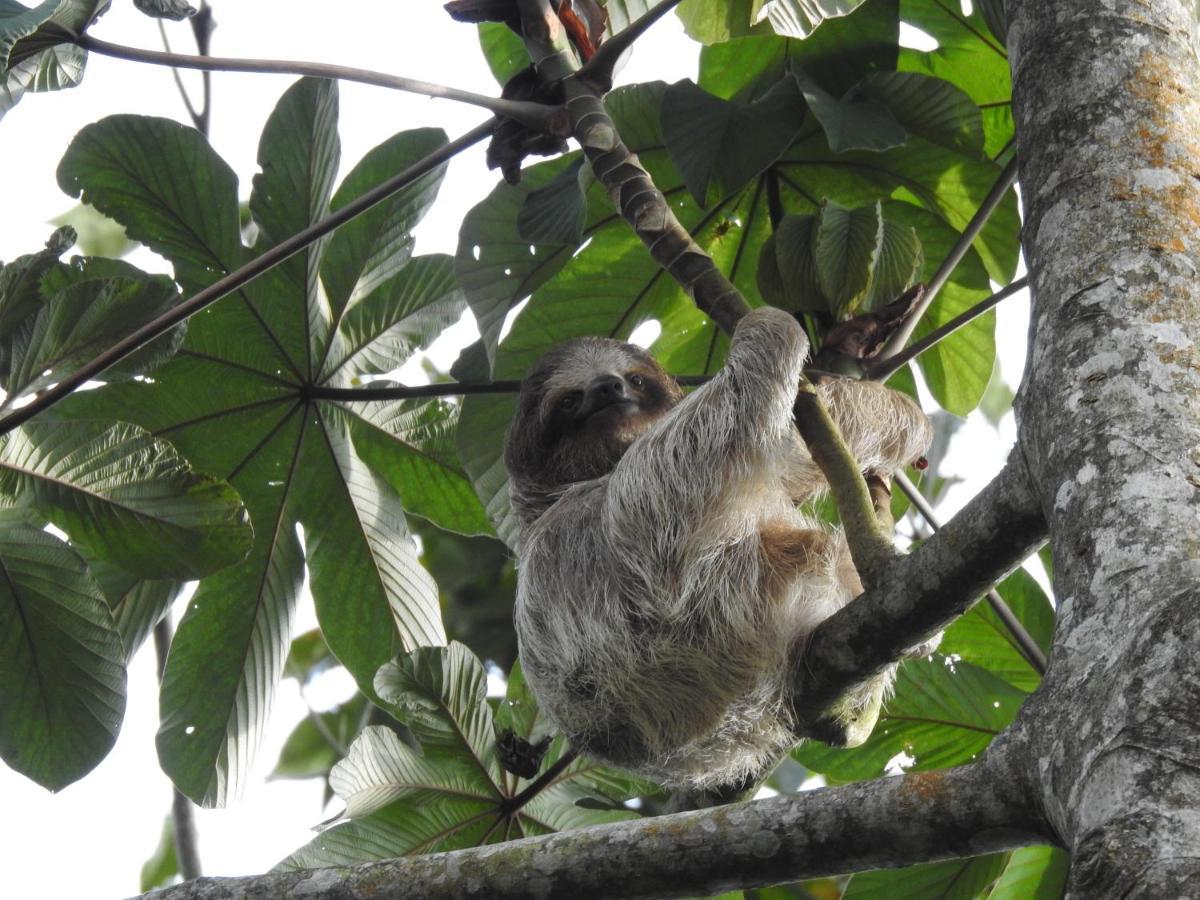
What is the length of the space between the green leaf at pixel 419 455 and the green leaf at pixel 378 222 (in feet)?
1.39

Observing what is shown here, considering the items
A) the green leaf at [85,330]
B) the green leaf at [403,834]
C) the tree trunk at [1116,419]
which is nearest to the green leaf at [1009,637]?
the green leaf at [403,834]

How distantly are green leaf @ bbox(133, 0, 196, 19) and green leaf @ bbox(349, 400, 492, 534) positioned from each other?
1589mm

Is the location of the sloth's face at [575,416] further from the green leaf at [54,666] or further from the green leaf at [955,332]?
the green leaf at [54,666]

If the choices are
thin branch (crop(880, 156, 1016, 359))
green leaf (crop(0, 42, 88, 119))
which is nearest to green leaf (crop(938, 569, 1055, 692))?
thin branch (crop(880, 156, 1016, 359))

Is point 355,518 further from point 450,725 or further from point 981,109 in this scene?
point 981,109

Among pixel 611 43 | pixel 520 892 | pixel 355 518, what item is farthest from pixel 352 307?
pixel 520 892

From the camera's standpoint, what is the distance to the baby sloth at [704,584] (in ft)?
12.5

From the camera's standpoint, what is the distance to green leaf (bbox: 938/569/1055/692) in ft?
14.4

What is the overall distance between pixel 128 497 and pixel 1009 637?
9.50ft

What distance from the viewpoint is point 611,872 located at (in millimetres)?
2416

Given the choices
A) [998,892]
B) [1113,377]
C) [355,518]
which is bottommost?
[998,892]

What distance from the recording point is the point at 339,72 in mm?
3721

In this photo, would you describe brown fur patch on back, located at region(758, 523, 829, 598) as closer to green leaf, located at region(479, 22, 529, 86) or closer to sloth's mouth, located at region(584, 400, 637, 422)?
sloth's mouth, located at region(584, 400, 637, 422)

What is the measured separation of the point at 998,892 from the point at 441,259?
2905 mm
